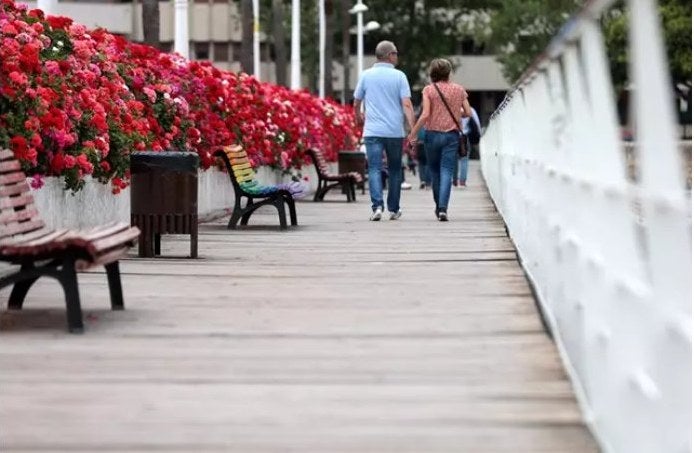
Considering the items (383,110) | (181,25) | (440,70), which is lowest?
(383,110)

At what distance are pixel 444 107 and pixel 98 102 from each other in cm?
701

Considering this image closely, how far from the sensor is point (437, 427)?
25.4ft

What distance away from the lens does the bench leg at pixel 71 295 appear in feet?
35.6

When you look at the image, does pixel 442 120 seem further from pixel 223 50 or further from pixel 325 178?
pixel 223 50

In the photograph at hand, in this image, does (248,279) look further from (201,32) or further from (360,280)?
(201,32)

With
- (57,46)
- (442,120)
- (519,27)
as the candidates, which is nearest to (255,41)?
(442,120)

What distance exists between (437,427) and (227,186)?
2141cm

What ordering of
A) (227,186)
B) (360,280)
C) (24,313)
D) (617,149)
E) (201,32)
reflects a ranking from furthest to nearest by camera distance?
(201,32) → (227,186) → (360,280) → (24,313) → (617,149)

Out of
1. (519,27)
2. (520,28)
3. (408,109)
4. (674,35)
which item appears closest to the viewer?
(408,109)

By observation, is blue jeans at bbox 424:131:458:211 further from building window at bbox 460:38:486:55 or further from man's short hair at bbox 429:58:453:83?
building window at bbox 460:38:486:55

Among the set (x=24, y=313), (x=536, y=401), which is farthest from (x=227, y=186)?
(x=536, y=401)

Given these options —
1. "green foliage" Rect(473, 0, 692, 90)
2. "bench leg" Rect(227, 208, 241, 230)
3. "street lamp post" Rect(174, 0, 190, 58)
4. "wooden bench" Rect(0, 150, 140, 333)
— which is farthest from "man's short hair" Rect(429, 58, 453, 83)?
"green foliage" Rect(473, 0, 692, 90)

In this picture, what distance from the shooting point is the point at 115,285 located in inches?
486

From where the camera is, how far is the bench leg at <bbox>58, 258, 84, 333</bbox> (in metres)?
10.8
